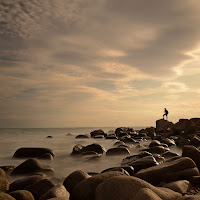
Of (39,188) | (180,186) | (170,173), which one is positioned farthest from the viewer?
(170,173)

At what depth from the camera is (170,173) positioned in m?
3.80

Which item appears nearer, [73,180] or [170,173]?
[73,180]

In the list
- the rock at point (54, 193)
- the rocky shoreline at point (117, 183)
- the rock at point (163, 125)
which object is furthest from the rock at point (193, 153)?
the rock at point (163, 125)

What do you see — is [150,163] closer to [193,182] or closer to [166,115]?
[193,182]

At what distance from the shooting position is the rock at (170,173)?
3752 mm

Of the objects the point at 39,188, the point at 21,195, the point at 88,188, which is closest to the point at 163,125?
the point at 39,188

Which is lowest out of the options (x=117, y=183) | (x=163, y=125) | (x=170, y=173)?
(x=170, y=173)

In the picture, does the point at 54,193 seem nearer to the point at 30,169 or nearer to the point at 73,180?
the point at 73,180

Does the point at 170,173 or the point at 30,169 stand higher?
the point at 170,173

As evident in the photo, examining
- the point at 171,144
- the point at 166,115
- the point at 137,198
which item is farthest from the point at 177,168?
the point at 166,115

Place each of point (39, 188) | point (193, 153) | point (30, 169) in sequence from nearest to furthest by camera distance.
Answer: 1. point (39, 188)
2. point (193, 153)
3. point (30, 169)

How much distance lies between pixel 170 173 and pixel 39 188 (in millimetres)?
1965

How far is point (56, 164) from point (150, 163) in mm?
2550

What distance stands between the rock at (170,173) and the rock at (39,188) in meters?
1.40
